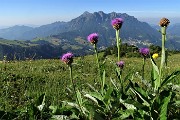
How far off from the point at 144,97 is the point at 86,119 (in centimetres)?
98

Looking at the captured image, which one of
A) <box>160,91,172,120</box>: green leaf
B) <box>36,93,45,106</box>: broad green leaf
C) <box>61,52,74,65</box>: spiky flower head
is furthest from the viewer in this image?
<box>36,93,45,106</box>: broad green leaf

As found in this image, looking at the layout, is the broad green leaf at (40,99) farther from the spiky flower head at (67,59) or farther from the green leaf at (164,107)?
the green leaf at (164,107)

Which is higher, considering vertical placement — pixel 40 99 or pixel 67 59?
pixel 67 59

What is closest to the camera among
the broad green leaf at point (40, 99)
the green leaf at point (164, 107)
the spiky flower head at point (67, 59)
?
the green leaf at point (164, 107)

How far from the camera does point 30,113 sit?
16.6ft

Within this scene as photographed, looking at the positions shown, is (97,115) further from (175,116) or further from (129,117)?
(175,116)

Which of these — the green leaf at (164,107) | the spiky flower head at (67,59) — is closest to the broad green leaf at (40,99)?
the spiky flower head at (67,59)

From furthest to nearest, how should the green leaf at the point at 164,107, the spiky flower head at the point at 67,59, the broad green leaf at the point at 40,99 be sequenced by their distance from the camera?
the broad green leaf at the point at 40,99 < the spiky flower head at the point at 67,59 < the green leaf at the point at 164,107

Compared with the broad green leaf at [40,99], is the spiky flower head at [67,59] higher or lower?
higher

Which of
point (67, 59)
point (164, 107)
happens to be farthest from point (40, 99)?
point (164, 107)

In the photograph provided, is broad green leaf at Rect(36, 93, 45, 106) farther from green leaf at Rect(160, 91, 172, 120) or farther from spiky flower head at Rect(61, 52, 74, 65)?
green leaf at Rect(160, 91, 172, 120)

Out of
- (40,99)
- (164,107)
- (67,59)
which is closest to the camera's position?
(164,107)

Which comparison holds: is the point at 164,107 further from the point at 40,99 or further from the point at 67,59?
the point at 40,99

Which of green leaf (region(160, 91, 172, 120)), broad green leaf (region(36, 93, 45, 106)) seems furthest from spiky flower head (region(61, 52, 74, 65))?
green leaf (region(160, 91, 172, 120))
